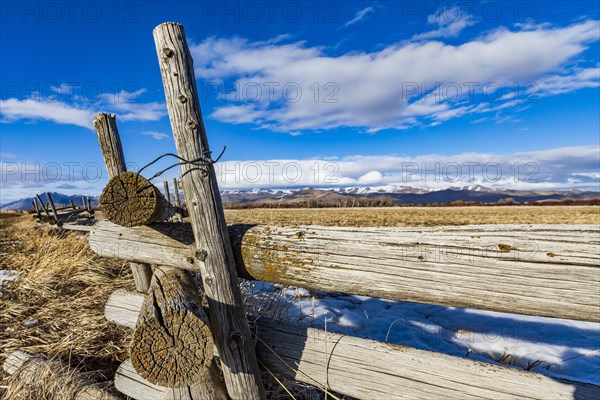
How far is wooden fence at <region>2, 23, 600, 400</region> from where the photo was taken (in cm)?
125

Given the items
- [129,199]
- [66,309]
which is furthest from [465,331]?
[66,309]

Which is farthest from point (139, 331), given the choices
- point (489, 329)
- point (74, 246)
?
point (74, 246)

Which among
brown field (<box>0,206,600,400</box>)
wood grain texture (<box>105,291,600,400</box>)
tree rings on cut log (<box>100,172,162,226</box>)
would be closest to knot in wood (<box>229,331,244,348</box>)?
wood grain texture (<box>105,291,600,400</box>)

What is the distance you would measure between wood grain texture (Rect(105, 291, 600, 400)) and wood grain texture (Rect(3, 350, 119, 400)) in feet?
4.45

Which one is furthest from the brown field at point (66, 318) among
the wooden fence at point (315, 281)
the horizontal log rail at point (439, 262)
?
the horizontal log rail at point (439, 262)

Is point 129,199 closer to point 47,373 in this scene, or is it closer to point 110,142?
point 110,142

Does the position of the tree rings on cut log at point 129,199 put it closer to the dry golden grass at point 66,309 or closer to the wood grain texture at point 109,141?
the wood grain texture at point 109,141

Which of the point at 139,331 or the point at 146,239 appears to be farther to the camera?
the point at 146,239

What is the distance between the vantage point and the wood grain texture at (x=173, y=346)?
1.47 metres

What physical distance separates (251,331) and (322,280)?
2.67 ft

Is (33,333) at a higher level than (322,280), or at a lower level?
lower

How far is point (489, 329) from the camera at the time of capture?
3.24m

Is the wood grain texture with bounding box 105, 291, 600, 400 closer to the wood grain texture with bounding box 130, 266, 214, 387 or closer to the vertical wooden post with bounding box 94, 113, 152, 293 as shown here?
the wood grain texture with bounding box 130, 266, 214, 387

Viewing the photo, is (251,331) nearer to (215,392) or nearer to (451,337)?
(215,392)
